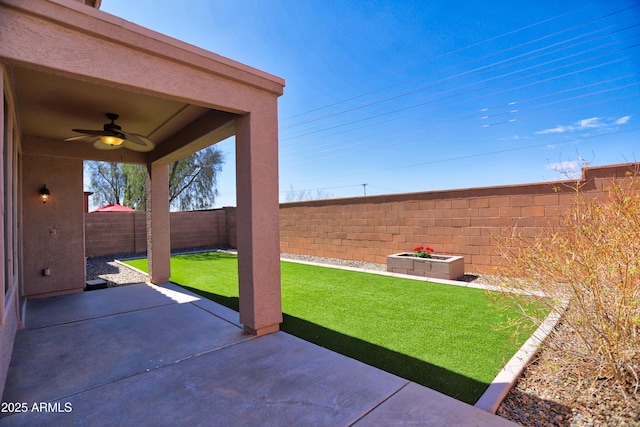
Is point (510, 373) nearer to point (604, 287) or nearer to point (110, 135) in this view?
point (604, 287)

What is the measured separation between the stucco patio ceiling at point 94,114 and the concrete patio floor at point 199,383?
3.14m

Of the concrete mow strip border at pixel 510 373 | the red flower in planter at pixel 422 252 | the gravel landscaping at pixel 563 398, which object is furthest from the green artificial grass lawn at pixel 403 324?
the red flower in planter at pixel 422 252

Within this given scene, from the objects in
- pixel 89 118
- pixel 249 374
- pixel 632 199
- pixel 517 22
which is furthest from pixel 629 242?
pixel 517 22

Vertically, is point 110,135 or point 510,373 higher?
point 110,135

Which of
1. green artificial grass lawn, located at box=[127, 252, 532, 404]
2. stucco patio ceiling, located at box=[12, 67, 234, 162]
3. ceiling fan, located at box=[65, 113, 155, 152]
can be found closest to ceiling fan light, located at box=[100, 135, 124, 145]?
ceiling fan, located at box=[65, 113, 155, 152]

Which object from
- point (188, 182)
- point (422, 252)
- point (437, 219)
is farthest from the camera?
point (188, 182)

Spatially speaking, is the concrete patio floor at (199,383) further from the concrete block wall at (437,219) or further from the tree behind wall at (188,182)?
the tree behind wall at (188,182)

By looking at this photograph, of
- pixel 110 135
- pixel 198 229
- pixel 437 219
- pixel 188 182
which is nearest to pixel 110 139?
pixel 110 135

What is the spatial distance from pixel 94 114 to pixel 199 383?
191 inches

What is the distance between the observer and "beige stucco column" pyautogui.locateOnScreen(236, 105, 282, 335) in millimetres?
4148

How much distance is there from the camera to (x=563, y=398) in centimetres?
275

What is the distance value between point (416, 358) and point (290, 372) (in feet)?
4.76

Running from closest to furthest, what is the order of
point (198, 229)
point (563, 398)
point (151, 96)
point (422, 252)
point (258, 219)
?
1. point (563, 398)
2. point (258, 219)
3. point (151, 96)
4. point (422, 252)
5. point (198, 229)

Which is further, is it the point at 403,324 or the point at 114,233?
the point at 114,233
